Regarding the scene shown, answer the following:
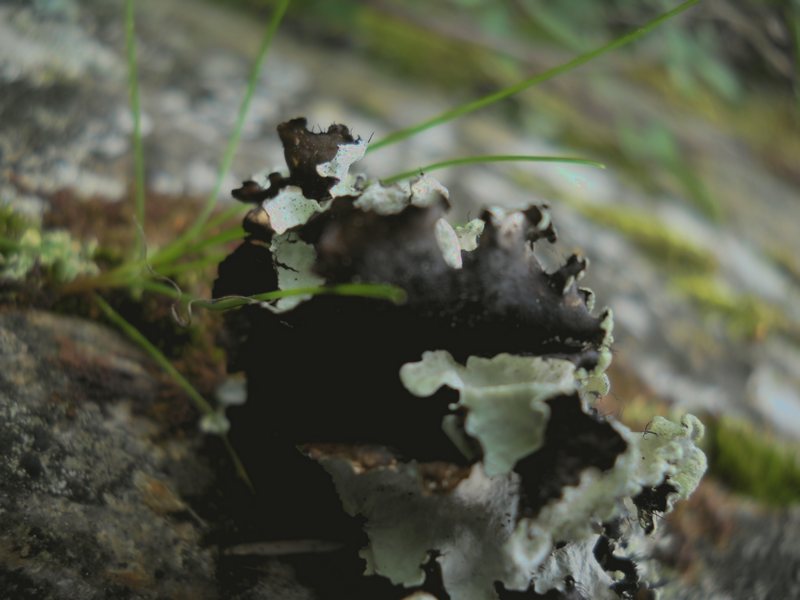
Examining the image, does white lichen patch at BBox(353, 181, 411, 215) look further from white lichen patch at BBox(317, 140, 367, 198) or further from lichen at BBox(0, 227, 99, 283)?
lichen at BBox(0, 227, 99, 283)

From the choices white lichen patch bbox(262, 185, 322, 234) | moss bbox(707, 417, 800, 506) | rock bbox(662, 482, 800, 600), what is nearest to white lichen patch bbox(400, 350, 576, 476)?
white lichen patch bbox(262, 185, 322, 234)

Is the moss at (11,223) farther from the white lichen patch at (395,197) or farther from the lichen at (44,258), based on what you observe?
the white lichen patch at (395,197)

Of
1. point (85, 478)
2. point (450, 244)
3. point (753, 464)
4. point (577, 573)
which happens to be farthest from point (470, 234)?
point (753, 464)

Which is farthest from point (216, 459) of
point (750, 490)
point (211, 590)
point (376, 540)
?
point (750, 490)

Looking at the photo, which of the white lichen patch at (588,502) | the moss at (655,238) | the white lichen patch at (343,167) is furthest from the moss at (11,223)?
the moss at (655,238)

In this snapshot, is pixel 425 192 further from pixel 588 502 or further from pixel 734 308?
pixel 734 308

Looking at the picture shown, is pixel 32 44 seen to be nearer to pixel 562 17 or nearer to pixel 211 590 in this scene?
pixel 211 590

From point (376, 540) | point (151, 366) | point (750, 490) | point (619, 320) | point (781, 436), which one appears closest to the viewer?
point (376, 540)

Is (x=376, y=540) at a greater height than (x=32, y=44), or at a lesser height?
greater
